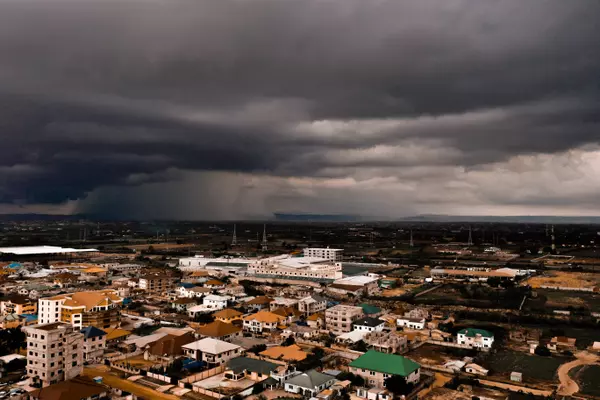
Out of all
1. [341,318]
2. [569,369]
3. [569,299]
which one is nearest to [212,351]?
[341,318]

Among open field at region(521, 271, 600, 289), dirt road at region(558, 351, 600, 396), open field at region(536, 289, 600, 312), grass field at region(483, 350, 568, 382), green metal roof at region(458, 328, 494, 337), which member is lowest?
grass field at region(483, 350, 568, 382)

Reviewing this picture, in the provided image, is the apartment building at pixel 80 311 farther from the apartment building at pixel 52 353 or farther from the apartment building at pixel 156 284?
the apartment building at pixel 156 284

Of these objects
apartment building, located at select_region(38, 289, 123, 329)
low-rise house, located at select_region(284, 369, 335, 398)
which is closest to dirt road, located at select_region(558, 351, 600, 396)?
low-rise house, located at select_region(284, 369, 335, 398)

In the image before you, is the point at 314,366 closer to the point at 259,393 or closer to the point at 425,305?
the point at 259,393

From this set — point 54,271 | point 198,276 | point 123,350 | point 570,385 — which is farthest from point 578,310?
point 54,271

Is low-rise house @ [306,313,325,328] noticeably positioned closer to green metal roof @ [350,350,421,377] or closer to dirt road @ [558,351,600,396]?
green metal roof @ [350,350,421,377]

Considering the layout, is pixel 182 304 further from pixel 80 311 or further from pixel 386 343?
pixel 386 343
